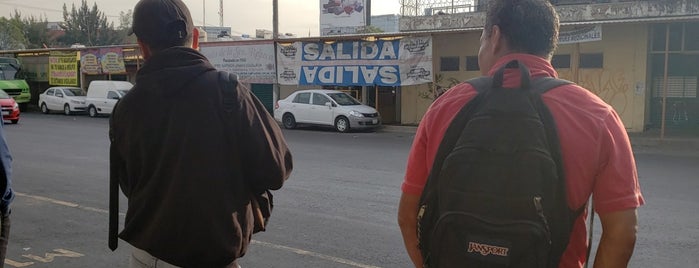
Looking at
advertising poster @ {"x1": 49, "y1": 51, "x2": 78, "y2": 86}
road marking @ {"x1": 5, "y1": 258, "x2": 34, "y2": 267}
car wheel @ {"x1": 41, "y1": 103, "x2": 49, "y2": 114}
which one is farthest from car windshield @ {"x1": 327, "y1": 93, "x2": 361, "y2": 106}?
advertising poster @ {"x1": 49, "y1": 51, "x2": 78, "y2": 86}

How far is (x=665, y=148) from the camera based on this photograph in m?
14.7

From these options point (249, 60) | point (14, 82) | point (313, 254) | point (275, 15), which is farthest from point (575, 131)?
point (14, 82)

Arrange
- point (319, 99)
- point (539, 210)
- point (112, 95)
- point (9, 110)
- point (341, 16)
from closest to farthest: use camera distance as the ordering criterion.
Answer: point (539, 210), point (319, 99), point (9, 110), point (112, 95), point (341, 16)

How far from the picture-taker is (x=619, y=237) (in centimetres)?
175

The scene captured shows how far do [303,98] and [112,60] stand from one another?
13.3 meters

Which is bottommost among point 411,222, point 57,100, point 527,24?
point 57,100

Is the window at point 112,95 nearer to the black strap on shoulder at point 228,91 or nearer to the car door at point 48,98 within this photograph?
the car door at point 48,98

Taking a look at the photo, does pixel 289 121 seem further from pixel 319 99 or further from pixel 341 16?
pixel 341 16

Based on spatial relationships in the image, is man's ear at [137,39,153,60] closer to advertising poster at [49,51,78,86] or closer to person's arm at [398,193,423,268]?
person's arm at [398,193,423,268]

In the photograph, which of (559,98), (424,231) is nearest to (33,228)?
(424,231)

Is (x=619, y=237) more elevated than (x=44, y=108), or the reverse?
(x=619, y=237)

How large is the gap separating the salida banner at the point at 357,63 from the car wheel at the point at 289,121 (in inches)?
69.4

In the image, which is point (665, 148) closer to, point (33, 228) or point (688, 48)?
point (688, 48)

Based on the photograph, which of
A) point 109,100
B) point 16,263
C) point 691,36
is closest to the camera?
point 16,263
